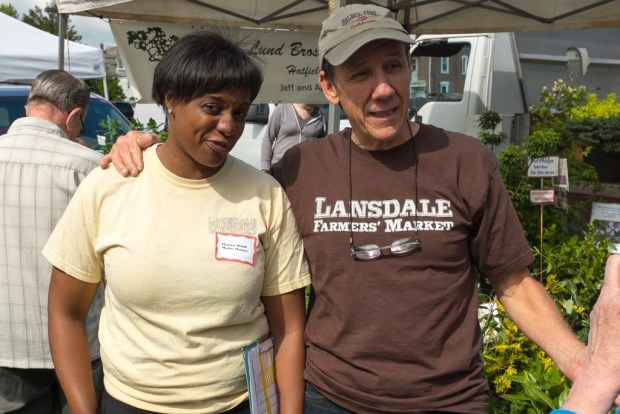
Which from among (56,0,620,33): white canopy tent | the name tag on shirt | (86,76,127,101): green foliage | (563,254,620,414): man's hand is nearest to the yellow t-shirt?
the name tag on shirt

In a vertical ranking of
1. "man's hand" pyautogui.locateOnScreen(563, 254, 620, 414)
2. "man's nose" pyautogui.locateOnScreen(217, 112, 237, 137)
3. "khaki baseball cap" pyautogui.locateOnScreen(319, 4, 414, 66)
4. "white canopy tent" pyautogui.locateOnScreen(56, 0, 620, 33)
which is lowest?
"man's hand" pyautogui.locateOnScreen(563, 254, 620, 414)

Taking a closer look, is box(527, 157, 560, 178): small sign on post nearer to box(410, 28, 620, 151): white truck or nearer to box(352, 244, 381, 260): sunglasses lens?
box(410, 28, 620, 151): white truck

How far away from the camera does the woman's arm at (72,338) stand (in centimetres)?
185

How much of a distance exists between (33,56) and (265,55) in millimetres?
5832

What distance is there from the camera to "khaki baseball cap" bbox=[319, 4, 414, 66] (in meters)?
1.78

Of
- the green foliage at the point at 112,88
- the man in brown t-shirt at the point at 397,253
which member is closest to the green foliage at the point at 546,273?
the man in brown t-shirt at the point at 397,253

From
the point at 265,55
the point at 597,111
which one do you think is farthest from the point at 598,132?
the point at 265,55

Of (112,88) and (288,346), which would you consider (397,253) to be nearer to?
(288,346)

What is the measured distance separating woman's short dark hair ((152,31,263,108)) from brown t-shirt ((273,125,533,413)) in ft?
1.23

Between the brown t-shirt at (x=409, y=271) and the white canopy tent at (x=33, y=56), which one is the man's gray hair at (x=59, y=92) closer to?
the brown t-shirt at (x=409, y=271)

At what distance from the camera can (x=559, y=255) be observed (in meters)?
4.05

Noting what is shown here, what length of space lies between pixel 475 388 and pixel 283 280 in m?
0.57

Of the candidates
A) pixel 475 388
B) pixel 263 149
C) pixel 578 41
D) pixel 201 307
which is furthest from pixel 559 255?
pixel 578 41

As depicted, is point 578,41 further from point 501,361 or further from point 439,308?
point 439,308
